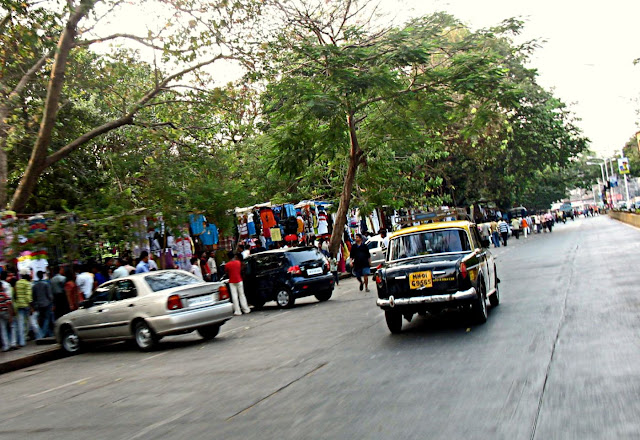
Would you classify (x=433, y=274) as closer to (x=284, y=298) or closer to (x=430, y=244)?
(x=430, y=244)

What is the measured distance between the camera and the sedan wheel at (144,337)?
491 inches

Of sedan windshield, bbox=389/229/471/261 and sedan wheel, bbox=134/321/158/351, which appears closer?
sedan windshield, bbox=389/229/471/261

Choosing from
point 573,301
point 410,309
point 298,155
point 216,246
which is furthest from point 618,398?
point 216,246

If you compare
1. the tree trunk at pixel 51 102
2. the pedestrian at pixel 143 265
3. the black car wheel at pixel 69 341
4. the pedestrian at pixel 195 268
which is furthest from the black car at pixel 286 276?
the tree trunk at pixel 51 102

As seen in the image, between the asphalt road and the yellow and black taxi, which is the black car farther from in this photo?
the yellow and black taxi

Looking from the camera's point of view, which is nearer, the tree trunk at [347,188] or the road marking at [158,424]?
the road marking at [158,424]

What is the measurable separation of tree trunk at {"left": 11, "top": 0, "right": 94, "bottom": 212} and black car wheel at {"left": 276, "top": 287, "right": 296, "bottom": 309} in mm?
6959

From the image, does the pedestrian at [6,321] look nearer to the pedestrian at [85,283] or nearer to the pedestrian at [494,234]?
the pedestrian at [85,283]

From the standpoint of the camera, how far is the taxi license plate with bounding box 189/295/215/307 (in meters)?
12.6

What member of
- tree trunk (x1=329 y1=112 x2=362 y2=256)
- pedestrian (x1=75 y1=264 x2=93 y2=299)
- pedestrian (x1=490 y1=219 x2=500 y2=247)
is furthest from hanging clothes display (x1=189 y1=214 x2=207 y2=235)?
pedestrian (x1=490 y1=219 x2=500 y2=247)

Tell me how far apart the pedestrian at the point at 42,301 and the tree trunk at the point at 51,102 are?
200 centimetres

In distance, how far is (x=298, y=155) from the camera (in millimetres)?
23672

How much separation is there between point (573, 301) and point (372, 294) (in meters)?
7.62

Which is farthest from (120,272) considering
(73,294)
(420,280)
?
(420,280)
